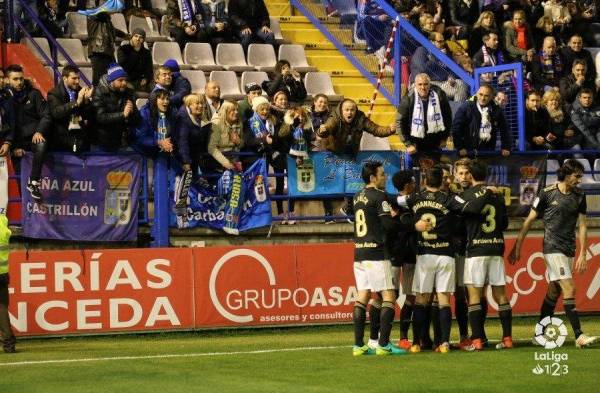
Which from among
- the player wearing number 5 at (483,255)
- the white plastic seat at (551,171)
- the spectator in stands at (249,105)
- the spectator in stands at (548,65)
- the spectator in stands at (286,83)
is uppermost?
the spectator in stands at (548,65)

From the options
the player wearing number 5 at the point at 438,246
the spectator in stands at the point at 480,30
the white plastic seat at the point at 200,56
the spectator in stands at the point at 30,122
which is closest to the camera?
the player wearing number 5 at the point at 438,246

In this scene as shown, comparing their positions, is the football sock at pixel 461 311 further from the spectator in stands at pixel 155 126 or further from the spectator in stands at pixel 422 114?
the spectator in stands at pixel 155 126

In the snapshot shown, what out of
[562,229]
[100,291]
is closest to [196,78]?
[100,291]

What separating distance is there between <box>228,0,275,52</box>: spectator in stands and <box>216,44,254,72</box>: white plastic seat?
257 millimetres

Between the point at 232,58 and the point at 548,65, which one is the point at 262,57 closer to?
the point at 232,58

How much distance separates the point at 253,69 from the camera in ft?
78.6

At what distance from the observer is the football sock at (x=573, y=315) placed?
1585 centimetres

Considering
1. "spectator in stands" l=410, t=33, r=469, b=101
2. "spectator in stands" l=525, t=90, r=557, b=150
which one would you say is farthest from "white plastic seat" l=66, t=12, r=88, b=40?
"spectator in stands" l=525, t=90, r=557, b=150

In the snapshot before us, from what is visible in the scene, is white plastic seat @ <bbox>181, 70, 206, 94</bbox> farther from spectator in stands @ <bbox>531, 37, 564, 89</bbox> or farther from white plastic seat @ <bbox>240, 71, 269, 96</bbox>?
spectator in stands @ <bbox>531, 37, 564, 89</bbox>

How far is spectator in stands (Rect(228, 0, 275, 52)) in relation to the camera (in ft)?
78.5

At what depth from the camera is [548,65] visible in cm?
2484

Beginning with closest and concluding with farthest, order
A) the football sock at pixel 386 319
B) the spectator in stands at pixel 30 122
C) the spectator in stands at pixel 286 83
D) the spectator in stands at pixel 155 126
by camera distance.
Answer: the football sock at pixel 386 319, the spectator in stands at pixel 30 122, the spectator in stands at pixel 155 126, the spectator in stands at pixel 286 83

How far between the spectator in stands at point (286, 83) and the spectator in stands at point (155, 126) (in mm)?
3064

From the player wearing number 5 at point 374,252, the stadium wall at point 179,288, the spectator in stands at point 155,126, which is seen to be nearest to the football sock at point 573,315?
the player wearing number 5 at point 374,252
